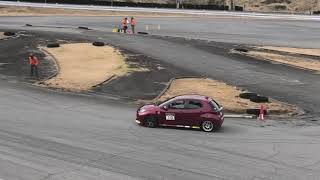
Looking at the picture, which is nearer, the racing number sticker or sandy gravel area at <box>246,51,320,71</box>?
the racing number sticker

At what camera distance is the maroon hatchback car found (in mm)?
23938

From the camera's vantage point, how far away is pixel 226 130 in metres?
24.4

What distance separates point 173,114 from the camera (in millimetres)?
24219

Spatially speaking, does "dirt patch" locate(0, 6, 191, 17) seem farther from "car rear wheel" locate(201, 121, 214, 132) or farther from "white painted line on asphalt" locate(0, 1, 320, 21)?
"car rear wheel" locate(201, 121, 214, 132)

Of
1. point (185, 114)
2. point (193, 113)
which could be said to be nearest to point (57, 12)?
point (185, 114)

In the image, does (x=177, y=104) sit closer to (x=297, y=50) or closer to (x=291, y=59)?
(x=291, y=59)

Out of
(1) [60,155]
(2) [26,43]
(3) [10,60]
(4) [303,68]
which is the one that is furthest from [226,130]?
(2) [26,43]

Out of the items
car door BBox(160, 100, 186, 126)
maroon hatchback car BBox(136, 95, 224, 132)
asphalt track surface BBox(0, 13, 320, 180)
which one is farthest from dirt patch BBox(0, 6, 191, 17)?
car door BBox(160, 100, 186, 126)

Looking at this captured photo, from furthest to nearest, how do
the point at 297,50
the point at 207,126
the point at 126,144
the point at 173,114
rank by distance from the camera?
the point at 297,50, the point at 173,114, the point at 207,126, the point at 126,144

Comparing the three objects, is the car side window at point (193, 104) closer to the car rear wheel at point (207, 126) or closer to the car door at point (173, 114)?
the car door at point (173, 114)

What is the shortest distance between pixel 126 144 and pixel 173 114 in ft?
13.4

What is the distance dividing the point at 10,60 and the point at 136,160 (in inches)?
1077

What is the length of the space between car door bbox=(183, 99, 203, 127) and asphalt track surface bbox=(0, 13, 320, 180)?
0.47 metres

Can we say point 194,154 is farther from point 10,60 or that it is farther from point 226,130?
point 10,60
